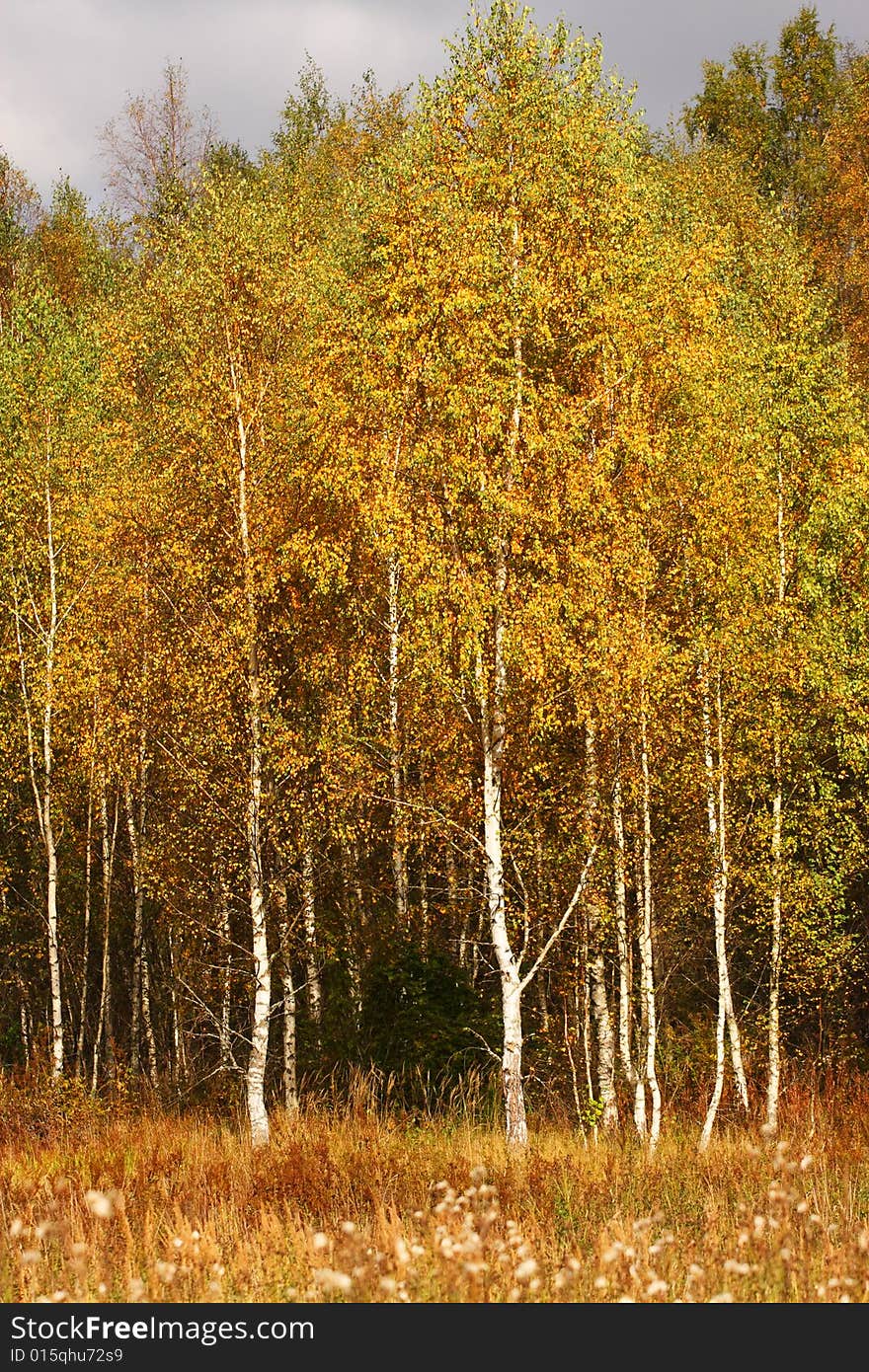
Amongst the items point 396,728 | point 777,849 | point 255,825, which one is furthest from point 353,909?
point 777,849

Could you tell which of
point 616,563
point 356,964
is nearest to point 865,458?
point 616,563

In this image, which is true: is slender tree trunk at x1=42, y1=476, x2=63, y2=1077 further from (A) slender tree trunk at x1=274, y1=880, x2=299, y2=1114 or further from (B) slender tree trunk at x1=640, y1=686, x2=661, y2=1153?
(B) slender tree trunk at x1=640, y1=686, x2=661, y2=1153

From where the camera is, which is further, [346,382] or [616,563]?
[346,382]

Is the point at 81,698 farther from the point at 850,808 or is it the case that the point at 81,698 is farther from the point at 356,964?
the point at 850,808

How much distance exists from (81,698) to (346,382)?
292 inches

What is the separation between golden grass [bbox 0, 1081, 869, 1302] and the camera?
6.49 meters

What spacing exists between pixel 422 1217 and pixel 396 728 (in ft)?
30.8

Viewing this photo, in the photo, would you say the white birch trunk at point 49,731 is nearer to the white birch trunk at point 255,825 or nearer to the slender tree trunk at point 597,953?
the white birch trunk at point 255,825

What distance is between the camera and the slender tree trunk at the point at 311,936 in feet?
60.4

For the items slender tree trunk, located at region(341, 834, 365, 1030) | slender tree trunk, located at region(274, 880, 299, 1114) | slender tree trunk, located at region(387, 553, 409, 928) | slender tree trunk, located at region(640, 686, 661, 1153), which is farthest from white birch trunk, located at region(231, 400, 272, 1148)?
slender tree trunk, located at region(640, 686, 661, 1153)

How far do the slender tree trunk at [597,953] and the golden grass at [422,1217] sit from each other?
12.5ft

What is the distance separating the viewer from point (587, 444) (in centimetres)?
1731

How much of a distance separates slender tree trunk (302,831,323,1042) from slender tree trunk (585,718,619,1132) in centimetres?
405
